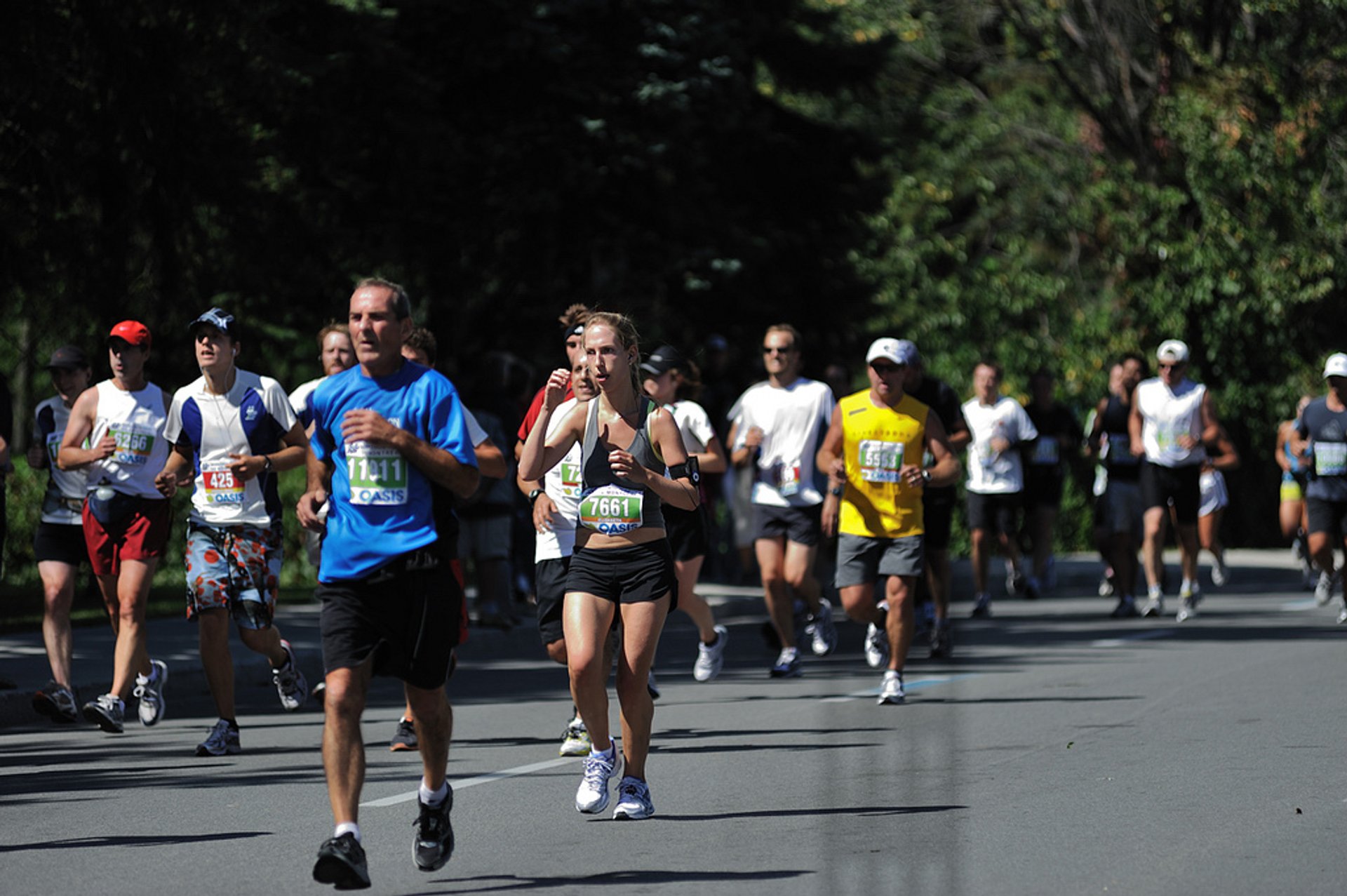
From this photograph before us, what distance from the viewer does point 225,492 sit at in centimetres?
927

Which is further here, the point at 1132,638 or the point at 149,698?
the point at 1132,638

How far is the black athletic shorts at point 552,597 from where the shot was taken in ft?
29.6

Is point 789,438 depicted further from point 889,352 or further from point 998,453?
point 998,453

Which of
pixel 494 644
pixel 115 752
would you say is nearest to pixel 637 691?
pixel 115 752

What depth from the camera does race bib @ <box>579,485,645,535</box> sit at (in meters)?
7.41

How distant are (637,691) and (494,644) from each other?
7.88 meters

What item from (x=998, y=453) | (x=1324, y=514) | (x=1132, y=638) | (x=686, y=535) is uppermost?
(x=998, y=453)

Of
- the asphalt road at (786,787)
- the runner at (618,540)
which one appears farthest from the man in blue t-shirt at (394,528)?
the runner at (618,540)

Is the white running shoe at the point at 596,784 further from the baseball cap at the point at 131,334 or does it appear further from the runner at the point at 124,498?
the baseball cap at the point at 131,334

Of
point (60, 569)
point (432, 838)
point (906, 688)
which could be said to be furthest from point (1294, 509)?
point (432, 838)

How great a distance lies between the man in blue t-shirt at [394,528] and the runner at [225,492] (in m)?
2.93

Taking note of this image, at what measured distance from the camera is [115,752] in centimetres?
959

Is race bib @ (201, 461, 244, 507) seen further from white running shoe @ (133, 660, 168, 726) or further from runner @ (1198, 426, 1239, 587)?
runner @ (1198, 426, 1239, 587)

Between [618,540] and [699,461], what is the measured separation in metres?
2.63
